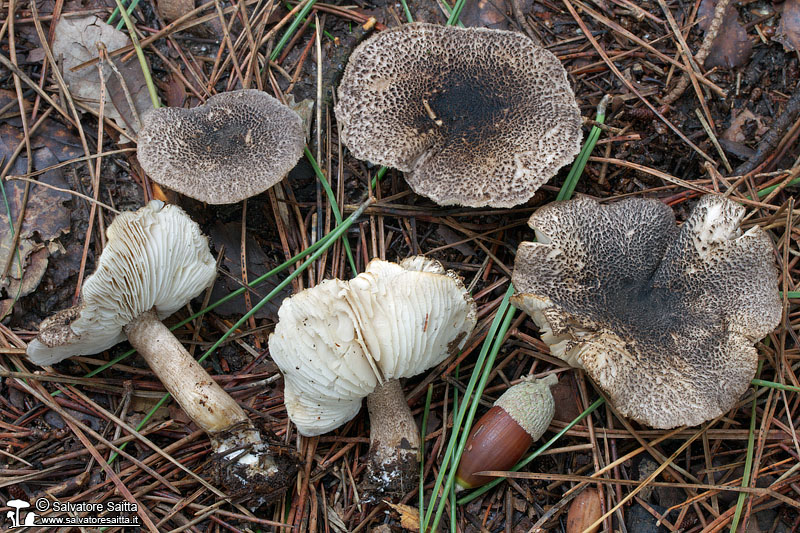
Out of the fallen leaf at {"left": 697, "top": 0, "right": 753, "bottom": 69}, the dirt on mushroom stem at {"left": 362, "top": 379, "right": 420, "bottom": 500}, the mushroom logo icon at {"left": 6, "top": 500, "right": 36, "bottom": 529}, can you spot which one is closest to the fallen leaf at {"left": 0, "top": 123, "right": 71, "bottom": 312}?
the mushroom logo icon at {"left": 6, "top": 500, "right": 36, "bottom": 529}

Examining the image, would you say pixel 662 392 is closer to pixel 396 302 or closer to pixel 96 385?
pixel 396 302

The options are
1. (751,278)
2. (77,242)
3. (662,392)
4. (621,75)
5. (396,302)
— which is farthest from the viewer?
(621,75)

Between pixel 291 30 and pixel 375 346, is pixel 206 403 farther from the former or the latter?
pixel 291 30

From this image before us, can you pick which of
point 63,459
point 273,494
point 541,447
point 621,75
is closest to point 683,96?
point 621,75

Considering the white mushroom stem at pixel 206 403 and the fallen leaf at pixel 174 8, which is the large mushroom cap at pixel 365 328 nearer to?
the white mushroom stem at pixel 206 403

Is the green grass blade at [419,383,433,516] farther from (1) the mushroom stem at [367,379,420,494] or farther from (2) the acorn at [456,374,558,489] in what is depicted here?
(2) the acorn at [456,374,558,489]

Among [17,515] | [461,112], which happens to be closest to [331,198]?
[461,112]

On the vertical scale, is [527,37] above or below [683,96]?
above
